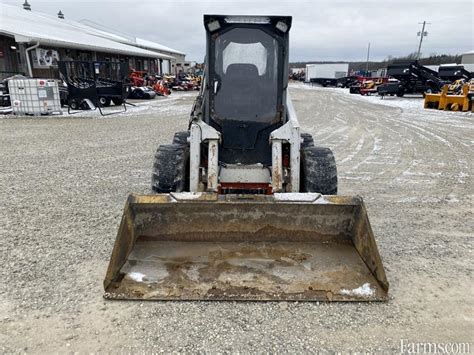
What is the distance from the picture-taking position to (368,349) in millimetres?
2592

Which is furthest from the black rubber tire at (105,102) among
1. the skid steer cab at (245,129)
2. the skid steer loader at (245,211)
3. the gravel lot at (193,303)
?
the skid steer cab at (245,129)

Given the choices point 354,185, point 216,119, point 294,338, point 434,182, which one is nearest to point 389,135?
point 434,182

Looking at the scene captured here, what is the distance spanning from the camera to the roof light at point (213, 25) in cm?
417

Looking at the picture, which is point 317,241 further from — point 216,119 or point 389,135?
point 389,135

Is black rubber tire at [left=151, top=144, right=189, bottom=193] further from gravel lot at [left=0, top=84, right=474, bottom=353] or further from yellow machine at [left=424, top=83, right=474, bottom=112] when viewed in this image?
yellow machine at [left=424, top=83, right=474, bottom=112]

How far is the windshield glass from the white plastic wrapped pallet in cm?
1206

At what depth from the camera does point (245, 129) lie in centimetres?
443

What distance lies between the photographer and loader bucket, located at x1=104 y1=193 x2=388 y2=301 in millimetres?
3051

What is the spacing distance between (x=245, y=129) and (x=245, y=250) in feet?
5.01

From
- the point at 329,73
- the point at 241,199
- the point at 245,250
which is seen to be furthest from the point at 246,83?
the point at 329,73

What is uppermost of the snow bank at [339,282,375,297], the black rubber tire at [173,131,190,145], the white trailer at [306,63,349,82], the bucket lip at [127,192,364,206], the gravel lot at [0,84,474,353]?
the white trailer at [306,63,349,82]

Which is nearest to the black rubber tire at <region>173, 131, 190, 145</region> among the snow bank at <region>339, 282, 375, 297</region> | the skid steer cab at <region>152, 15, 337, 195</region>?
the skid steer cab at <region>152, 15, 337, 195</region>

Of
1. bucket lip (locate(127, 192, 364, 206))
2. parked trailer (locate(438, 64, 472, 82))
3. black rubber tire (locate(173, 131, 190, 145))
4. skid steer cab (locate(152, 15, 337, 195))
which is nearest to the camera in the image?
bucket lip (locate(127, 192, 364, 206))

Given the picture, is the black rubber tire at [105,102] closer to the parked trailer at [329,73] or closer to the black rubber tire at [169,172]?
the black rubber tire at [169,172]
